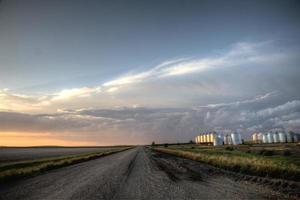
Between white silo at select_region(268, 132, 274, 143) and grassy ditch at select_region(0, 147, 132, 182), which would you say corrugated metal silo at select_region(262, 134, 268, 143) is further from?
grassy ditch at select_region(0, 147, 132, 182)

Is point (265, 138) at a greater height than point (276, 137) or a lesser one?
lesser

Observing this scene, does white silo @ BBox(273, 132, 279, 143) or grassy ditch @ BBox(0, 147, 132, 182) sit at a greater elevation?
white silo @ BBox(273, 132, 279, 143)

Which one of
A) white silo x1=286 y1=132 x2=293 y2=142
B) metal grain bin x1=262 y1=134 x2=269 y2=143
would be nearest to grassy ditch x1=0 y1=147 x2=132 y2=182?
white silo x1=286 y1=132 x2=293 y2=142

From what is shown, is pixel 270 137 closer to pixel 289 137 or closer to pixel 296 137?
pixel 289 137

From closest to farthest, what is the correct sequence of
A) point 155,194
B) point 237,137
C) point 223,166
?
1. point 155,194
2. point 223,166
3. point 237,137

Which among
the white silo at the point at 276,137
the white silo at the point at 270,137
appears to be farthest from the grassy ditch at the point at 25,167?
the white silo at the point at 270,137

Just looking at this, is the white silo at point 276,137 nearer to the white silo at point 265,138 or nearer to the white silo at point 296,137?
the white silo at point 265,138

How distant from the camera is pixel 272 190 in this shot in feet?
41.4

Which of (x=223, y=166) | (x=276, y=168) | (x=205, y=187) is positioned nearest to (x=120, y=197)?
(x=205, y=187)

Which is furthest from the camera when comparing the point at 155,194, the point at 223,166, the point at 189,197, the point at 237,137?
the point at 237,137

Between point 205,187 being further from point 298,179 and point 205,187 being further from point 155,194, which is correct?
point 298,179

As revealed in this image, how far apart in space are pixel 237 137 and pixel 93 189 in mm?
132931

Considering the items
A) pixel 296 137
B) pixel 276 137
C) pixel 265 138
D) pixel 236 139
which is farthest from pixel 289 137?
pixel 236 139

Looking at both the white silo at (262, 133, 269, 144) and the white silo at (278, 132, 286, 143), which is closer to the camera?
the white silo at (278, 132, 286, 143)
